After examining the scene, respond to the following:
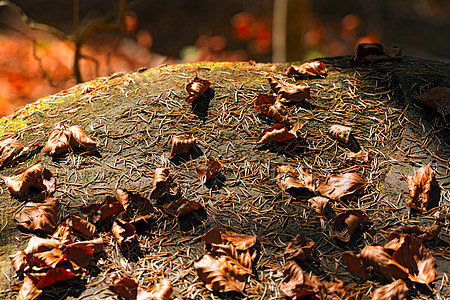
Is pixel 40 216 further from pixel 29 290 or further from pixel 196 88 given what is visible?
pixel 196 88

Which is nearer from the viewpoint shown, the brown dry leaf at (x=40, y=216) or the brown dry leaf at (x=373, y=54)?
the brown dry leaf at (x=40, y=216)

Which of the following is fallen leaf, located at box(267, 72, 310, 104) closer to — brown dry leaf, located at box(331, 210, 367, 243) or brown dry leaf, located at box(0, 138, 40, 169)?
brown dry leaf, located at box(331, 210, 367, 243)

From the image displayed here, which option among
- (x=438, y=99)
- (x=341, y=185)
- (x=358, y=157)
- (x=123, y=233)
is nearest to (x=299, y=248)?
(x=341, y=185)

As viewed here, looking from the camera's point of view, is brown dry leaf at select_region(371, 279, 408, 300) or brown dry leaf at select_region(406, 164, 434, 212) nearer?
brown dry leaf at select_region(371, 279, 408, 300)

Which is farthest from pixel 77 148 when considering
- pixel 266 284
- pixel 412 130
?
pixel 412 130

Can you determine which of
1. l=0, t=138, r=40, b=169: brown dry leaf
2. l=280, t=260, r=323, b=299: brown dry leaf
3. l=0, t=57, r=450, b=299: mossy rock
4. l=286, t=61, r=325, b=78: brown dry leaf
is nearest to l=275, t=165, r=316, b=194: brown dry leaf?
l=0, t=57, r=450, b=299: mossy rock

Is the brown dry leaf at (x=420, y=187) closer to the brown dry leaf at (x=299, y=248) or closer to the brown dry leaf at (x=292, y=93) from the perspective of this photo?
the brown dry leaf at (x=299, y=248)

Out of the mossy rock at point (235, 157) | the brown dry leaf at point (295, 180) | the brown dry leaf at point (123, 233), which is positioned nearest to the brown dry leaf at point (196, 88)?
the mossy rock at point (235, 157)
